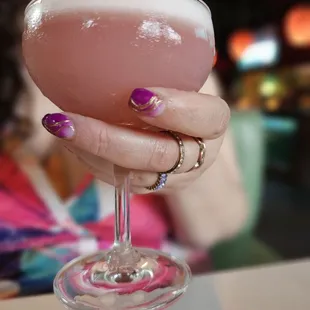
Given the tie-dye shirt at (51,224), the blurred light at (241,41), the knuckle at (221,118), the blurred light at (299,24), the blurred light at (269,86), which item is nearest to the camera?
the knuckle at (221,118)

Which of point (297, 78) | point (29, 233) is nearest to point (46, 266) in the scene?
point (29, 233)

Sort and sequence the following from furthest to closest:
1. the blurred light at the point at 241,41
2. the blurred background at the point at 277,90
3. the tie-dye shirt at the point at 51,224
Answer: the blurred light at the point at 241,41 → the blurred background at the point at 277,90 → the tie-dye shirt at the point at 51,224

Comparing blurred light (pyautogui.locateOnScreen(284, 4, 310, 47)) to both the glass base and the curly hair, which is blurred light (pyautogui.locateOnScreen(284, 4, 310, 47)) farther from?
the glass base

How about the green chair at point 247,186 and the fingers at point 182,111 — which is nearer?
the fingers at point 182,111

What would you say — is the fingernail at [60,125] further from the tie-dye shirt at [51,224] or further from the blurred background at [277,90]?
the blurred background at [277,90]

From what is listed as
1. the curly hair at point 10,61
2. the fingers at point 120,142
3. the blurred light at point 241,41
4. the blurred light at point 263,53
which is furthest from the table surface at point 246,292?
the blurred light at point 241,41

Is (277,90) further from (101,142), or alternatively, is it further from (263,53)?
(101,142)
